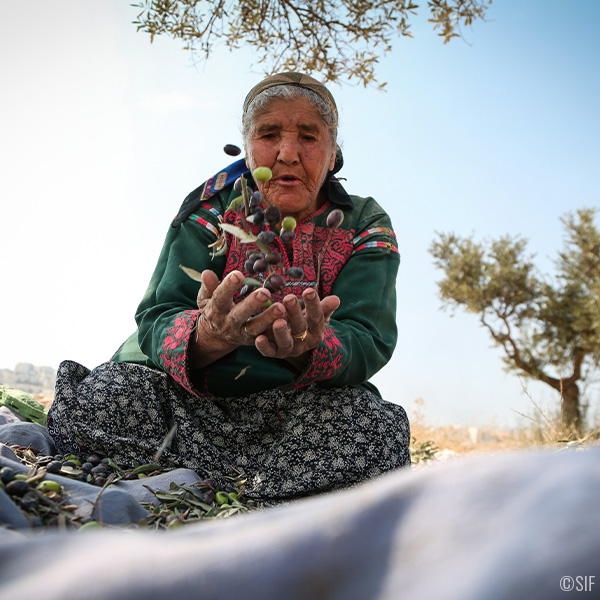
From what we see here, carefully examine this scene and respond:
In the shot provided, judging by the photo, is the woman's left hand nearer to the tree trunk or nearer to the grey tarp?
the grey tarp

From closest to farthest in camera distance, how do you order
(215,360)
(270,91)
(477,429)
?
1. (215,360)
2. (270,91)
3. (477,429)

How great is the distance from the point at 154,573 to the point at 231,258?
2.30 metres

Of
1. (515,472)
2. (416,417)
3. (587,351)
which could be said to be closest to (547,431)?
(416,417)

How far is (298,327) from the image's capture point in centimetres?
213

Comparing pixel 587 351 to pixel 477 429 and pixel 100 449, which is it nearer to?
pixel 477 429

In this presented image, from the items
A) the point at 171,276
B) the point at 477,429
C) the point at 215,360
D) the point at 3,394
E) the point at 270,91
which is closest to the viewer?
the point at 215,360

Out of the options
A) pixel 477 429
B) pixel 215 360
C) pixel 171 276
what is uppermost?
pixel 171 276

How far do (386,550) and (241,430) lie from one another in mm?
2012

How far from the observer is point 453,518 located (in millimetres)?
748

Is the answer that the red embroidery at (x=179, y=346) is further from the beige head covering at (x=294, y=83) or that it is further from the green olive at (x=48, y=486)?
the beige head covering at (x=294, y=83)

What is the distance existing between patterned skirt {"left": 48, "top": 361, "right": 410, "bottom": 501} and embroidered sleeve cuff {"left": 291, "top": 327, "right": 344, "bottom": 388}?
0.22 metres

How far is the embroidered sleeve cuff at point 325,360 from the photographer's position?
2.43 meters

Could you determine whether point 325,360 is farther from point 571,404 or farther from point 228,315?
point 571,404

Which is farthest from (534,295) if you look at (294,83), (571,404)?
(294,83)
